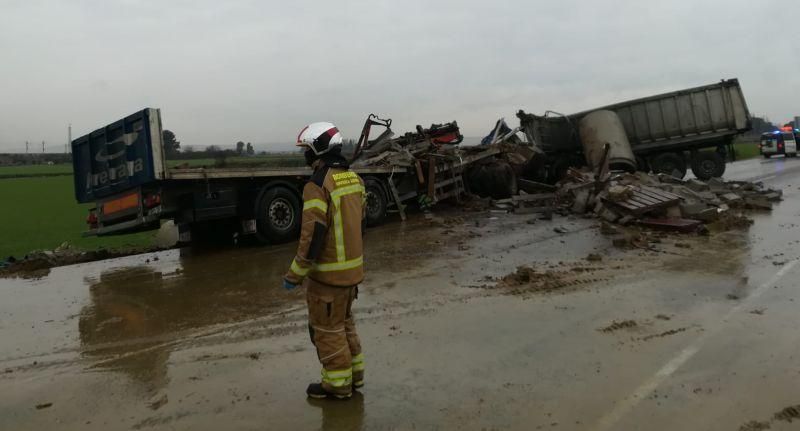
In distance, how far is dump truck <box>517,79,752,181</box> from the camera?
59.4ft

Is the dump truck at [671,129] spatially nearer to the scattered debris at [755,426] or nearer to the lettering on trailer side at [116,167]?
the lettering on trailer side at [116,167]

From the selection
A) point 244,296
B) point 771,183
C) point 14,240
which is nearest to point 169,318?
point 244,296

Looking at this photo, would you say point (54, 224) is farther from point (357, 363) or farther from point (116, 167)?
point (357, 363)

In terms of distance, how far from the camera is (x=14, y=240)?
14117 mm

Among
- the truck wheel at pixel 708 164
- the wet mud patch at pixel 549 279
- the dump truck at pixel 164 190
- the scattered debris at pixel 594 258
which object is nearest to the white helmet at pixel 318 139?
the wet mud patch at pixel 549 279

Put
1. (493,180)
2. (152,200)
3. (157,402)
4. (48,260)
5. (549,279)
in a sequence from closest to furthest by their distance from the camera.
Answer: (157,402)
(549,279)
(152,200)
(48,260)
(493,180)

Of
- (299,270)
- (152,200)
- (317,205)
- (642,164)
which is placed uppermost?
(642,164)

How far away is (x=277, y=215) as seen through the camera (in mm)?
10016

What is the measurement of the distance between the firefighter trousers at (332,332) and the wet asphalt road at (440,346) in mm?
146

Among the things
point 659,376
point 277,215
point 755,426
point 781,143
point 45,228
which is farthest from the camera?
point 781,143

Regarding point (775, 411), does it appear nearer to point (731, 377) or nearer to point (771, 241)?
point (731, 377)

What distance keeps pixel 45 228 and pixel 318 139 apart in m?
15.4

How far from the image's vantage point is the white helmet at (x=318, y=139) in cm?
366

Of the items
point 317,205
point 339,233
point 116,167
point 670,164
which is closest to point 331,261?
point 339,233
